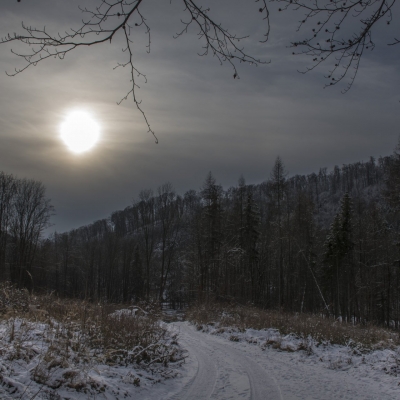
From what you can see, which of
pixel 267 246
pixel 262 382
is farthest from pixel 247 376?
pixel 267 246

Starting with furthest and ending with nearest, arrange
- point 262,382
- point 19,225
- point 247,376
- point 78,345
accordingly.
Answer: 1. point 19,225
2. point 247,376
3. point 262,382
4. point 78,345

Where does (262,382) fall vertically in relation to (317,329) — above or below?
above

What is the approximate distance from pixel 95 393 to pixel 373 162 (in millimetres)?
180597

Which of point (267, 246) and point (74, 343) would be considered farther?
point (267, 246)

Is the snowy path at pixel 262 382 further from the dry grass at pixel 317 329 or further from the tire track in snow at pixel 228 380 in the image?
the dry grass at pixel 317 329

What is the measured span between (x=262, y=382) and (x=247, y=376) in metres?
0.44

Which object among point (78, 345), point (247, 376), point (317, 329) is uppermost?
point (78, 345)

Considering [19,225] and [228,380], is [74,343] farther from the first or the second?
[19,225]

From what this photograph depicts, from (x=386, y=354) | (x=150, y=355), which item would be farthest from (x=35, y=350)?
(x=386, y=354)

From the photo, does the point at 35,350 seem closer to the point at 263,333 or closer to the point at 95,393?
the point at 95,393

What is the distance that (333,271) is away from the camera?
107 ft

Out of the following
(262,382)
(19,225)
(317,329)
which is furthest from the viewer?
(19,225)

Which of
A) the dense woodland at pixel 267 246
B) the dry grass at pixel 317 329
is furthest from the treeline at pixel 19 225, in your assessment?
the dry grass at pixel 317 329

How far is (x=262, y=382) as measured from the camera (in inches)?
228
